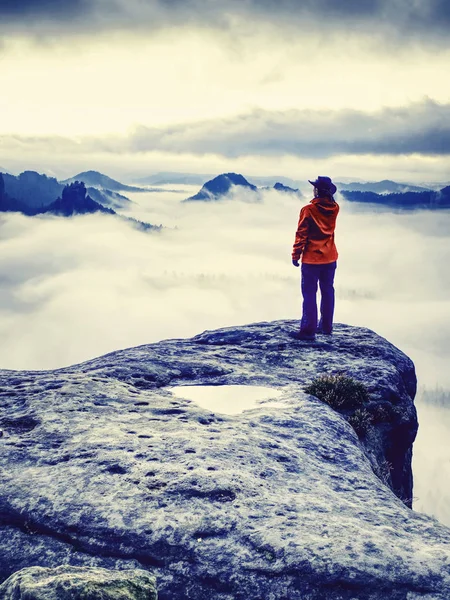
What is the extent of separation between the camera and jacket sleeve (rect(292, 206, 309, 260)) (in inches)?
712

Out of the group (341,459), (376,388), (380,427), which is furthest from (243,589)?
(376,388)

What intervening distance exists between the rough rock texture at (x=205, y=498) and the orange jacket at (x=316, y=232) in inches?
232

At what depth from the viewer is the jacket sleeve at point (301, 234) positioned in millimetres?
18075

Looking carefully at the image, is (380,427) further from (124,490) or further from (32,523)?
(32,523)

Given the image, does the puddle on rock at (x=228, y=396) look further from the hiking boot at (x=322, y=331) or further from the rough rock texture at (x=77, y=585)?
the rough rock texture at (x=77, y=585)

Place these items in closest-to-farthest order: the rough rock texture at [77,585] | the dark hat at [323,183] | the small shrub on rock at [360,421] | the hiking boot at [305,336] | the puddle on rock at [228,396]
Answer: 1. the rough rock texture at [77,585]
2. the puddle on rock at [228,396]
3. the small shrub on rock at [360,421]
4. the dark hat at [323,183]
5. the hiking boot at [305,336]

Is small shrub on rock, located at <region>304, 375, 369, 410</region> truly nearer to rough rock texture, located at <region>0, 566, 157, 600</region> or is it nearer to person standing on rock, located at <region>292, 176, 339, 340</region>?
person standing on rock, located at <region>292, 176, 339, 340</region>

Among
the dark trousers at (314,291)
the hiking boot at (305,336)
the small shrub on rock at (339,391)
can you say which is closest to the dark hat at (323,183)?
the dark trousers at (314,291)

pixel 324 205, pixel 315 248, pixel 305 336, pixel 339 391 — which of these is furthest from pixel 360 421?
pixel 324 205

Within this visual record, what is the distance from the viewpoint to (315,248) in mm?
18406

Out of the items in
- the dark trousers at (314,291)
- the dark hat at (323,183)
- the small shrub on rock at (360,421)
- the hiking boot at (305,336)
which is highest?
the dark hat at (323,183)

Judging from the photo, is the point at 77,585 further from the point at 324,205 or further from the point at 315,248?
the point at 324,205

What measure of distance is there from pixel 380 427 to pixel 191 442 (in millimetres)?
6358

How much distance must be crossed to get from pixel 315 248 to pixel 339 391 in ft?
20.0
